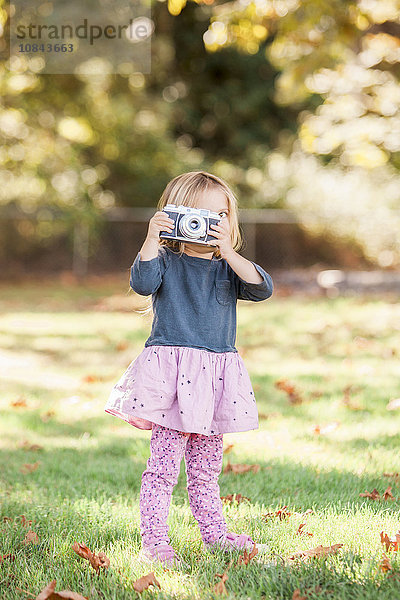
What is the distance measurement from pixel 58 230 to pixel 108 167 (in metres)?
2.29

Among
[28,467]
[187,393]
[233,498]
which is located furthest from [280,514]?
[28,467]

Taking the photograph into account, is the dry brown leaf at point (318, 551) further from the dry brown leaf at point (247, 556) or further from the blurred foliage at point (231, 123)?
the blurred foliage at point (231, 123)

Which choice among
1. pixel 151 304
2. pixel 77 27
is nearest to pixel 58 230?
pixel 77 27

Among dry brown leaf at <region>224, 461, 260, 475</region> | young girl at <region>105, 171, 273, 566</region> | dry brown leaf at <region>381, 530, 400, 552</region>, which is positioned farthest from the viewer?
dry brown leaf at <region>224, 461, 260, 475</region>

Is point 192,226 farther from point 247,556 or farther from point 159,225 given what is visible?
point 247,556

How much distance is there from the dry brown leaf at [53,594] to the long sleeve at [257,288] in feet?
3.89

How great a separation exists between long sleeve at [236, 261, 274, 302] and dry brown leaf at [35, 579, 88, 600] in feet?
3.89

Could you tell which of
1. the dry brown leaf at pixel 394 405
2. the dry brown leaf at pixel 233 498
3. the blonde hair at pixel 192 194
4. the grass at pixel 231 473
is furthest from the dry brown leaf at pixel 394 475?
the blonde hair at pixel 192 194

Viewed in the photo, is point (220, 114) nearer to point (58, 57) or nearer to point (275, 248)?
point (275, 248)

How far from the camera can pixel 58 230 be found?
16.2 m

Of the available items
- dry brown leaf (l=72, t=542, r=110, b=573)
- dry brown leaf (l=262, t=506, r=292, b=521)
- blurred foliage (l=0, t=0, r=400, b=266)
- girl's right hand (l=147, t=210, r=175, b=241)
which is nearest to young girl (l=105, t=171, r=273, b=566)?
girl's right hand (l=147, t=210, r=175, b=241)

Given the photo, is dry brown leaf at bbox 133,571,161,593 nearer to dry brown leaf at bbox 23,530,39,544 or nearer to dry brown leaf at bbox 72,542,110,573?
dry brown leaf at bbox 72,542,110,573

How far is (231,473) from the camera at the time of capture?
356cm

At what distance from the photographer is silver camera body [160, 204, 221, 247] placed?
2523 mm
